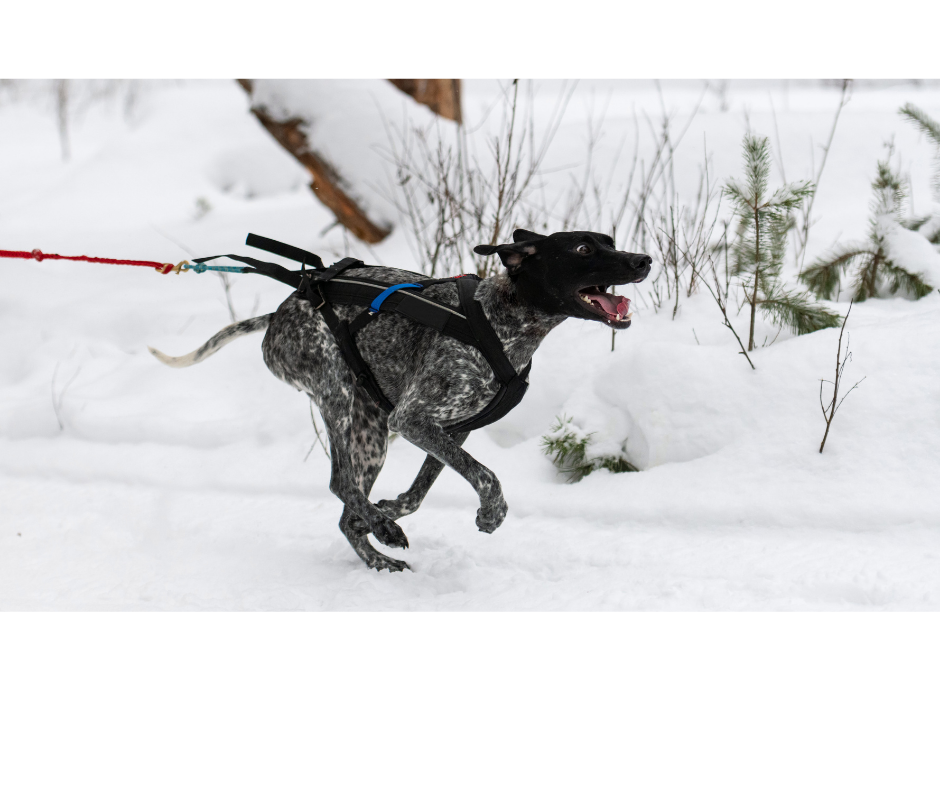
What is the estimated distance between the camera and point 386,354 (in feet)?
10.7

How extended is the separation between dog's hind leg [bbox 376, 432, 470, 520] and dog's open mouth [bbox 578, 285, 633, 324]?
0.88 m

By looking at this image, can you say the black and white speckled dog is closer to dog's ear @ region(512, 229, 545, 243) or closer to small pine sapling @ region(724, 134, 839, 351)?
dog's ear @ region(512, 229, 545, 243)

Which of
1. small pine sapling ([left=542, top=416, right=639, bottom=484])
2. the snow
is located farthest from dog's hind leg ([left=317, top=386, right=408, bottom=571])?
the snow

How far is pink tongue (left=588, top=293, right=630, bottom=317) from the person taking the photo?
9.10 ft

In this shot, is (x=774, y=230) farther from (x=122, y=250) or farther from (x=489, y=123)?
(x=122, y=250)

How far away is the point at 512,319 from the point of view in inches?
120

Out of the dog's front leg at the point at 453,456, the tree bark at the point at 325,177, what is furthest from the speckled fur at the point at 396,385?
the tree bark at the point at 325,177

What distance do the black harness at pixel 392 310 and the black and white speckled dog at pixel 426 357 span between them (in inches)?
1.1

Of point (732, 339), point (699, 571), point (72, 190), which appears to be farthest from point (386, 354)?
point (72, 190)

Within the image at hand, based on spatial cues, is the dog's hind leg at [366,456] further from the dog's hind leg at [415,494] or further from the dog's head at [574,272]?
the dog's head at [574,272]

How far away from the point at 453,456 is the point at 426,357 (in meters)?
0.39

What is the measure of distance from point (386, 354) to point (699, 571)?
1.54 metres

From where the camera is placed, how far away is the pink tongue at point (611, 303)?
2.77 meters

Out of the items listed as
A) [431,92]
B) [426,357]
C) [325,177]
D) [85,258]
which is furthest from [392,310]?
[431,92]
